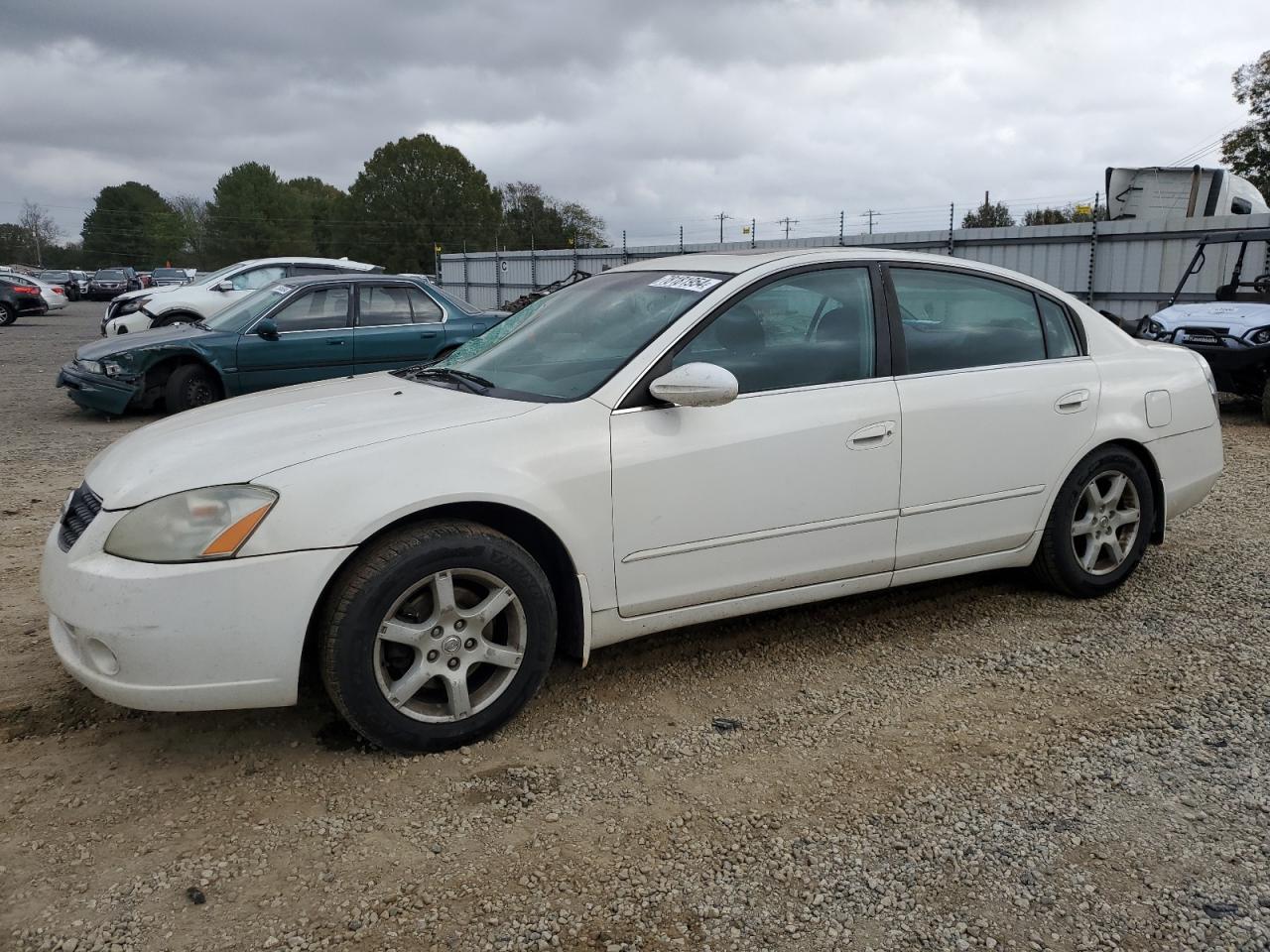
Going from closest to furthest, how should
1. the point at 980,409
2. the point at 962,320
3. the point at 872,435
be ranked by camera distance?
the point at 872,435
the point at 980,409
the point at 962,320

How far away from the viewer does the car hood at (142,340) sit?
973 centimetres

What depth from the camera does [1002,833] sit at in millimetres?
2748

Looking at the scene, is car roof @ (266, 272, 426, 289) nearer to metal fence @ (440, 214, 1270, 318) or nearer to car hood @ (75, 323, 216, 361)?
car hood @ (75, 323, 216, 361)

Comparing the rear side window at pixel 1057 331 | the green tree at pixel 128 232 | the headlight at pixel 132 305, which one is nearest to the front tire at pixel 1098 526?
the rear side window at pixel 1057 331

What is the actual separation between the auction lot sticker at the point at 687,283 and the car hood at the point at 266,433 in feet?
2.75

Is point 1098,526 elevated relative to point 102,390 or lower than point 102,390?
lower

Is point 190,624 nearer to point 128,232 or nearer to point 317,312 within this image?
point 317,312

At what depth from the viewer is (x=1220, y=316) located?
1047cm

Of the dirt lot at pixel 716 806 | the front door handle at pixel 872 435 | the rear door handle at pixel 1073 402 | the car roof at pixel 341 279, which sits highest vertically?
the car roof at pixel 341 279

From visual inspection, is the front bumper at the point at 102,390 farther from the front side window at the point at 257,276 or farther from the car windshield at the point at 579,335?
the car windshield at the point at 579,335

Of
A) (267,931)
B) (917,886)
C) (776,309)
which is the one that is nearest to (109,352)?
(776,309)

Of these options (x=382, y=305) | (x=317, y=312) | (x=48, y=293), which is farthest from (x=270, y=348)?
(x=48, y=293)

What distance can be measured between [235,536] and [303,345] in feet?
24.0

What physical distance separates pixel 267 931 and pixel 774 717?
1748 millimetres
